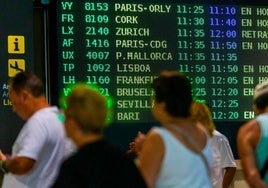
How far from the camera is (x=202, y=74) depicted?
221 inches

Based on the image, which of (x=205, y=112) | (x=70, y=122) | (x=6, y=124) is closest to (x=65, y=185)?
(x=70, y=122)

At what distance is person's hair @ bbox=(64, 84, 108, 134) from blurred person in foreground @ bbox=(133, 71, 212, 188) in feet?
0.96

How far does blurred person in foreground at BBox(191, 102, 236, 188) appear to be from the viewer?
13.6 ft

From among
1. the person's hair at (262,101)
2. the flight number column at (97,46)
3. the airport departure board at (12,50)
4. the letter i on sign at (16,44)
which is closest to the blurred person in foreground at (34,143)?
the person's hair at (262,101)

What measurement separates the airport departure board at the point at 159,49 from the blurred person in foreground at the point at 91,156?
2.80m

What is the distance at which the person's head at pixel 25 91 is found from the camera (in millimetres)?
3307

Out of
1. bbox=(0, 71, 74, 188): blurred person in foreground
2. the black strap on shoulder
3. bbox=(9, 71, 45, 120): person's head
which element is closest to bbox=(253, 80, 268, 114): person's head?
the black strap on shoulder

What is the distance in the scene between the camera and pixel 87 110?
243 cm

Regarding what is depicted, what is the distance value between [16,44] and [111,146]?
290 cm

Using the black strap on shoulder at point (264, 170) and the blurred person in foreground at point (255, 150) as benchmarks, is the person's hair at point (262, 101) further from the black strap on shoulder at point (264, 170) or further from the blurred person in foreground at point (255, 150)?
the black strap on shoulder at point (264, 170)

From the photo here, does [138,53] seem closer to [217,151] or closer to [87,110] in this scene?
[217,151]

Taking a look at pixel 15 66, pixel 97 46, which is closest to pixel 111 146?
pixel 15 66

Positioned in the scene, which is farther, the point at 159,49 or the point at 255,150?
the point at 159,49

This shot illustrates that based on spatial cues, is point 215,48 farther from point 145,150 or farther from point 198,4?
point 145,150
